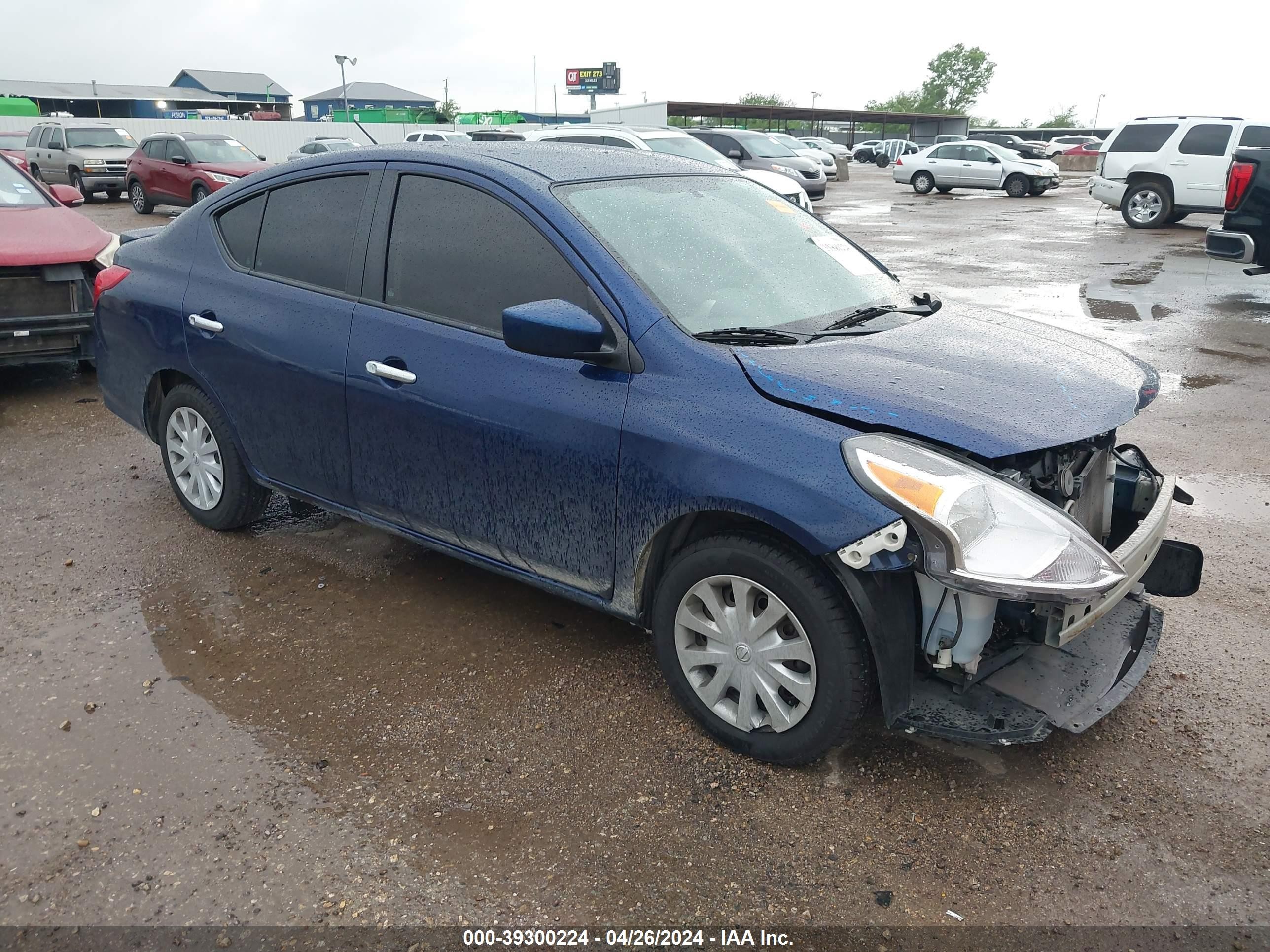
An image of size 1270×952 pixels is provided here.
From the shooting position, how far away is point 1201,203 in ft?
57.8

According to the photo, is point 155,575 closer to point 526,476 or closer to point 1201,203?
point 526,476

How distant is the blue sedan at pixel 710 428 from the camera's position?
2.67m

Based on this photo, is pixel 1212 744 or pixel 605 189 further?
pixel 605 189

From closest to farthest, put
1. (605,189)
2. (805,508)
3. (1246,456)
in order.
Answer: (805,508), (605,189), (1246,456)

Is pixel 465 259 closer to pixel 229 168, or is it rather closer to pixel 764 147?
pixel 229 168

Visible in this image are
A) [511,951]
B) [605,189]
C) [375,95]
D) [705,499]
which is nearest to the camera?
[511,951]

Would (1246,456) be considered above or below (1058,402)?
below

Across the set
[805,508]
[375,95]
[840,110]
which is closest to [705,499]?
[805,508]

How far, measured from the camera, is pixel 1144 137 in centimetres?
1791

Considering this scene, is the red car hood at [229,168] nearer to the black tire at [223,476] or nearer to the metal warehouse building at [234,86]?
the black tire at [223,476]

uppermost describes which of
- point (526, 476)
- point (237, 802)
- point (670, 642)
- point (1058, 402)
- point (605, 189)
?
point (605, 189)

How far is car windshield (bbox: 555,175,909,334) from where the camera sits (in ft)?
→ 10.6

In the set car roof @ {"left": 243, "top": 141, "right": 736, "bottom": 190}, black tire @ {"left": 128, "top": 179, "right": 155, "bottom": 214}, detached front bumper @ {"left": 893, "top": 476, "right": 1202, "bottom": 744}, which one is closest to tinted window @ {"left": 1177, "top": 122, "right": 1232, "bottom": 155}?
car roof @ {"left": 243, "top": 141, "right": 736, "bottom": 190}

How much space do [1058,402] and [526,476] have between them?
5.44ft
